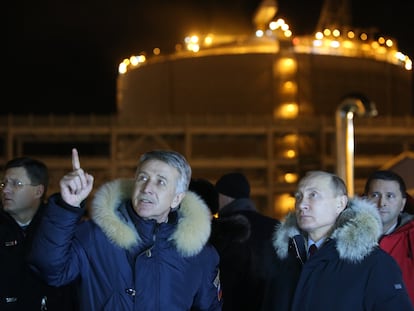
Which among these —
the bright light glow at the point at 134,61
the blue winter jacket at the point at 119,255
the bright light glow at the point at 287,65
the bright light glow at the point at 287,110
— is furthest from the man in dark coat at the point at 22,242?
the bright light glow at the point at 134,61

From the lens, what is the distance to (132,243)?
8.15 feet

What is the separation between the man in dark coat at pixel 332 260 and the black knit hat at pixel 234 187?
59.2 inches

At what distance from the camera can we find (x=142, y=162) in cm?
267

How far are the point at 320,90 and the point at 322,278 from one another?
23.1 metres

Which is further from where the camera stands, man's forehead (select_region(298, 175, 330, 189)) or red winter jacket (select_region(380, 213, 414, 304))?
red winter jacket (select_region(380, 213, 414, 304))

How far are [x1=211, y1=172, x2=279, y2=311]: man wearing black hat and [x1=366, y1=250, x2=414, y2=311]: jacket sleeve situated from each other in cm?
90

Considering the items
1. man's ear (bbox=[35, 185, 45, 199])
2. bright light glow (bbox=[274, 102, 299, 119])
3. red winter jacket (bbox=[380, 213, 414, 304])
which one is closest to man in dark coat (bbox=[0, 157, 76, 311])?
man's ear (bbox=[35, 185, 45, 199])

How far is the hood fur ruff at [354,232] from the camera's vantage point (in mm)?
2537

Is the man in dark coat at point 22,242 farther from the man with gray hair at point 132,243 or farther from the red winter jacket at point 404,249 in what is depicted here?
the red winter jacket at point 404,249

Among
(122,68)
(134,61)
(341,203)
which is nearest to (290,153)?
(134,61)

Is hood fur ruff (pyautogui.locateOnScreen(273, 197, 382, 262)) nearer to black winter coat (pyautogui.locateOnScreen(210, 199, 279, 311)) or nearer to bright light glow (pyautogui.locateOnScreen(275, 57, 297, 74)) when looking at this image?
black winter coat (pyautogui.locateOnScreen(210, 199, 279, 311))

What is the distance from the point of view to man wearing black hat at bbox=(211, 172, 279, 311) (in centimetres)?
363

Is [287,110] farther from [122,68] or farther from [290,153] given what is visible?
[122,68]

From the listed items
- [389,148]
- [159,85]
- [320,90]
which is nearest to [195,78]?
[159,85]
